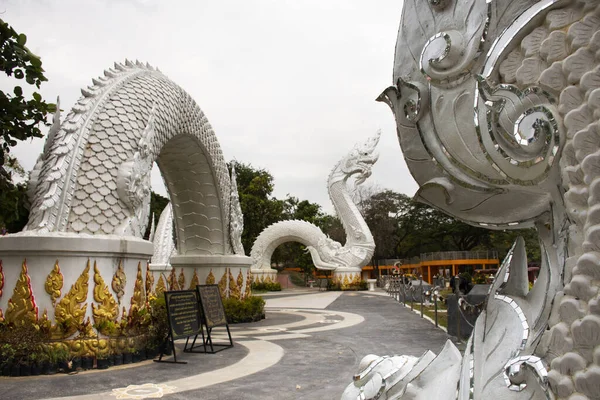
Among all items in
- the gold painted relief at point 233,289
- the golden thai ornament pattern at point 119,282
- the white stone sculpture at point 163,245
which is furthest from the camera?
the white stone sculpture at point 163,245

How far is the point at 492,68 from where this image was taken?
1.40m

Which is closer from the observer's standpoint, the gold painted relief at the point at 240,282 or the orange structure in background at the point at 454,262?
the gold painted relief at the point at 240,282

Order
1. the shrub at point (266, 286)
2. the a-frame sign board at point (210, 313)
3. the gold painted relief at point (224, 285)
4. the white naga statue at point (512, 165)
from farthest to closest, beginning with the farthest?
the shrub at point (266, 286)
the gold painted relief at point (224, 285)
the a-frame sign board at point (210, 313)
the white naga statue at point (512, 165)

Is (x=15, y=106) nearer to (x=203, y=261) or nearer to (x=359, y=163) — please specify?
(x=203, y=261)

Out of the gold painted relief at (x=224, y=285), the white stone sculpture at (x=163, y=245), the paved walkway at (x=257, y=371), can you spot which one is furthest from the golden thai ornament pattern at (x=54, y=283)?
the white stone sculpture at (x=163, y=245)

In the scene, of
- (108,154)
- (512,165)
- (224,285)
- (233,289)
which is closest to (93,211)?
(108,154)

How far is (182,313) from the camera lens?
686 cm

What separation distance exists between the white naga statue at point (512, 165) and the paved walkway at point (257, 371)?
12.2 feet

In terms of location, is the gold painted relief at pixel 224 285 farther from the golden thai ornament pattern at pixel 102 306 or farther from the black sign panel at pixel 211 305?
the golden thai ornament pattern at pixel 102 306

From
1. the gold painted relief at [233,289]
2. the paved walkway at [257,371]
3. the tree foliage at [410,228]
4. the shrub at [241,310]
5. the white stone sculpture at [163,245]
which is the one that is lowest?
the paved walkway at [257,371]

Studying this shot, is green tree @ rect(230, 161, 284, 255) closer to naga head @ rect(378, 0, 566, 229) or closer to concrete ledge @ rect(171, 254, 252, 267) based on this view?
concrete ledge @ rect(171, 254, 252, 267)

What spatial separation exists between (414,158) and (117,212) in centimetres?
625

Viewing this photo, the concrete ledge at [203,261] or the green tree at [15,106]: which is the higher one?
the green tree at [15,106]

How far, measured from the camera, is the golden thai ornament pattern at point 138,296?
6975mm
